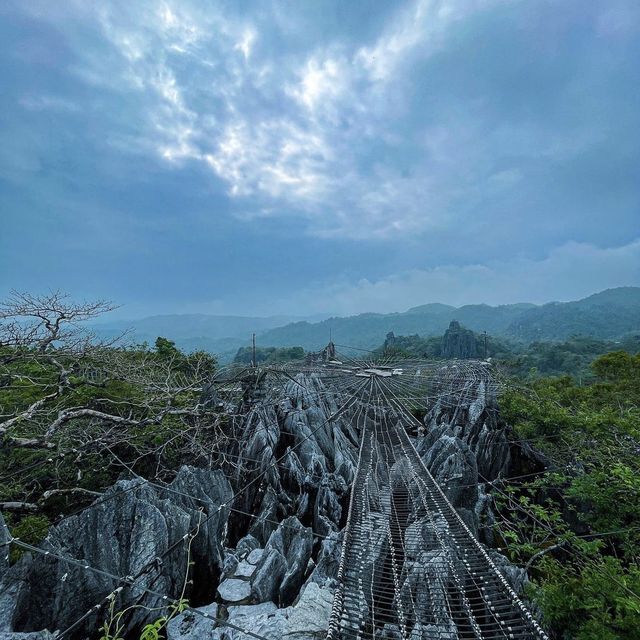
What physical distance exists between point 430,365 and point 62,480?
13942 millimetres

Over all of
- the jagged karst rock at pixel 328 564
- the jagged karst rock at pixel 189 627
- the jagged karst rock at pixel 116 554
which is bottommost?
the jagged karst rock at pixel 328 564

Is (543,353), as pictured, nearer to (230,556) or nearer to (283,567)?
(283,567)

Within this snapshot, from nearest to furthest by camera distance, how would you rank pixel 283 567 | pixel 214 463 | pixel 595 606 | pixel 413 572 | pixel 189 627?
pixel 595 606
pixel 189 627
pixel 413 572
pixel 283 567
pixel 214 463

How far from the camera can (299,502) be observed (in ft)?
25.3

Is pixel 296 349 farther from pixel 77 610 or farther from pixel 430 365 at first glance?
pixel 77 610

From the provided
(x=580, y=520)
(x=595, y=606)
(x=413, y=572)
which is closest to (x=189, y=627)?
(x=413, y=572)

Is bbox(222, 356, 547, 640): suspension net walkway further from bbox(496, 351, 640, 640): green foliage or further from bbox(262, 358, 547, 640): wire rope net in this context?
bbox(496, 351, 640, 640): green foliage

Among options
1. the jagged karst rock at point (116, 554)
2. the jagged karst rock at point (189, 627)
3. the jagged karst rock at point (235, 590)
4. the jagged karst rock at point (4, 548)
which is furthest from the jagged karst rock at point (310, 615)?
the jagged karst rock at point (4, 548)

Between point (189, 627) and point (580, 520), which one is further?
point (580, 520)

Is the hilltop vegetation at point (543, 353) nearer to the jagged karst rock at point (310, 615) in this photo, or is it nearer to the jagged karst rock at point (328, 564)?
the jagged karst rock at point (328, 564)

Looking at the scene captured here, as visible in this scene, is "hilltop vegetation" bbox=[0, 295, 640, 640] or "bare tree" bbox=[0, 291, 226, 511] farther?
"bare tree" bbox=[0, 291, 226, 511]

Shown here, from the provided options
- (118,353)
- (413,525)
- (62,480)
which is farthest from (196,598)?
(118,353)

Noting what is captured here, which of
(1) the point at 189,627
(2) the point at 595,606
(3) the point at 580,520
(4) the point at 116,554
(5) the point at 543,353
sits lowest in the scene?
(5) the point at 543,353

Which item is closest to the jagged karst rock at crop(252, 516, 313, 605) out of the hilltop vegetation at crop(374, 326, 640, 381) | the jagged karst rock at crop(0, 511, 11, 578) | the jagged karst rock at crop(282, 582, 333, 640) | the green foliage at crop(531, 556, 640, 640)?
the jagged karst rock at crop(282, 582, 333, 640)
